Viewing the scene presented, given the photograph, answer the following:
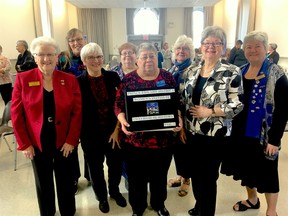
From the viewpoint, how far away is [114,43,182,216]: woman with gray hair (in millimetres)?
1682

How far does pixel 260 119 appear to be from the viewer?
5.69 feet

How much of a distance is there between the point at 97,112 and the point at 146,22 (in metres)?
10.9

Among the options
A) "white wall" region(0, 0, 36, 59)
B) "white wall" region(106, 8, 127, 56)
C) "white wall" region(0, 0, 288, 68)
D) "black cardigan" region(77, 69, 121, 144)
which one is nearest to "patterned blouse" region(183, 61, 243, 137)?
"black cardigan" region(77, 69, 121, 144)

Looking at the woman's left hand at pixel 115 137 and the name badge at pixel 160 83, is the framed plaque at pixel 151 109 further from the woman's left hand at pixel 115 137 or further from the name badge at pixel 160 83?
the woman's left hand at pixel 115 137

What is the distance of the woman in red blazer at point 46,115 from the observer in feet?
5.31

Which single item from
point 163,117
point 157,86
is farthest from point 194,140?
point 157,86

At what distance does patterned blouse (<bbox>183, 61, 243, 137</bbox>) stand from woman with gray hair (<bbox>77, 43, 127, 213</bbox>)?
67 cm

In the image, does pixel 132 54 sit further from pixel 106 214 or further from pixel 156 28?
pixel 156 28

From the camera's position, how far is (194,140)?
171 centimetres

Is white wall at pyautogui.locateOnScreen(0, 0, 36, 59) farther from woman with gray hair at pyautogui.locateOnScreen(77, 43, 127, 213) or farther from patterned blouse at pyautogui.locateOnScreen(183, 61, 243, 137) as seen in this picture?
patterned blouse at pyautogui.locateOnScreen(183, 61, 243, 137)

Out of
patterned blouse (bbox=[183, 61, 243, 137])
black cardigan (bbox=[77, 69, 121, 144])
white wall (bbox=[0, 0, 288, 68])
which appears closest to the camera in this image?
patterned blouse (bbox=[183, 61, 243, 137])

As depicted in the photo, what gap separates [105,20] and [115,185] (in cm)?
1072

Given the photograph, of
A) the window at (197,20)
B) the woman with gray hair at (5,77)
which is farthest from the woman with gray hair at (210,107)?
the window at (197,20)

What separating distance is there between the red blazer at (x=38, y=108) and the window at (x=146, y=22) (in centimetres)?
1084
